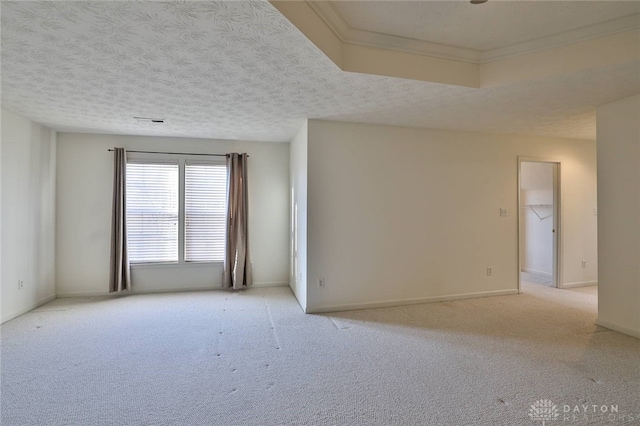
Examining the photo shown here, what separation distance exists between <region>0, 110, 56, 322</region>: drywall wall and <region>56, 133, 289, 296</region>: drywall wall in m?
0.16

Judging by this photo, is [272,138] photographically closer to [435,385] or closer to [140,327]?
[140,327]

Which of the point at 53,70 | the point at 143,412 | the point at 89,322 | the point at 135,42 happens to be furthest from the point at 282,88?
the point at 89,322

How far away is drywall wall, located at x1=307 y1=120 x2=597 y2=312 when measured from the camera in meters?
3.80

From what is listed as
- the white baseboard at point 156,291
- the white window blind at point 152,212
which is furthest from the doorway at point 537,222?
the white window blind at point 152,212

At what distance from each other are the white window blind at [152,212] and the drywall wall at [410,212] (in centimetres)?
243

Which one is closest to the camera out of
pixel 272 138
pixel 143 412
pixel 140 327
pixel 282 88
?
pixel 143 412

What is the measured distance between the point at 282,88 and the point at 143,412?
8.86 feet

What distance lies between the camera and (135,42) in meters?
1.98

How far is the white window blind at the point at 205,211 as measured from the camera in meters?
4.78

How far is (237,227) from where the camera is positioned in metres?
4.77

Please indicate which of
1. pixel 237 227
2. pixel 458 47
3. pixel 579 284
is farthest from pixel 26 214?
pixel 579 284

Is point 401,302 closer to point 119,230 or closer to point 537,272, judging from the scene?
point 537,272

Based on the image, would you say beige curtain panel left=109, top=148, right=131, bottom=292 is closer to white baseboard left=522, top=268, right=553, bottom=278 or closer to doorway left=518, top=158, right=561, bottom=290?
doorway left=518, top=158, right=561, bottom=290

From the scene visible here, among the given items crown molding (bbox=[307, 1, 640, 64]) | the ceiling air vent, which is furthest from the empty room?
the ceiling air vent
